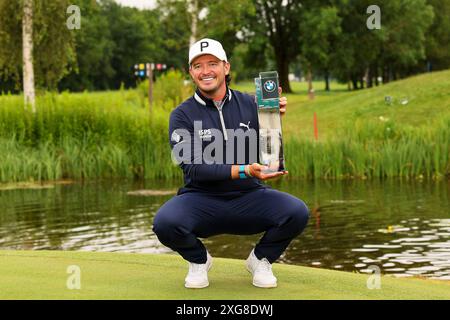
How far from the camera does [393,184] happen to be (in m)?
20.5

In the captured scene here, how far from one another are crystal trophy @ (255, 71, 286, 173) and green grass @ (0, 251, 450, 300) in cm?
88

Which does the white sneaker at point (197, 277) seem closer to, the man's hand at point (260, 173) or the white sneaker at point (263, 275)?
the white sneaker at point (263, 275)

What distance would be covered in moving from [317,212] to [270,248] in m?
9.71

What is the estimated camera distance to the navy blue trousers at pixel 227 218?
6.25 m

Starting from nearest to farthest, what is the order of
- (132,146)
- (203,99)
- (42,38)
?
(203,99) → (132,146) → (42,38)

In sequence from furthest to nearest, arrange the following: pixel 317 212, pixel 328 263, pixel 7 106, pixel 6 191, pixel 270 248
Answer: pixel 7 106 → pixel 6 191 → pixel 317 212 → pixel 328 263 → pixel 270 248

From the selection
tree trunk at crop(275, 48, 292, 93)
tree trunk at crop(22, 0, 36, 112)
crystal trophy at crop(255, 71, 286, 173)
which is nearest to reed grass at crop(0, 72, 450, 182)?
tree trunk at crop(22, 0, 36, 112)

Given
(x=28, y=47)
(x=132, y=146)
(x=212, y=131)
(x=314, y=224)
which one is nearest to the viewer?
(x=212, y=131)

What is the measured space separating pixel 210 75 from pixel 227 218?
978 millimetres

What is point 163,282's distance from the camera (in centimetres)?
662

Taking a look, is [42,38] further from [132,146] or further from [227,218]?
[227,218]

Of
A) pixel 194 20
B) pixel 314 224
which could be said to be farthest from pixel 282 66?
pixel 314 224
